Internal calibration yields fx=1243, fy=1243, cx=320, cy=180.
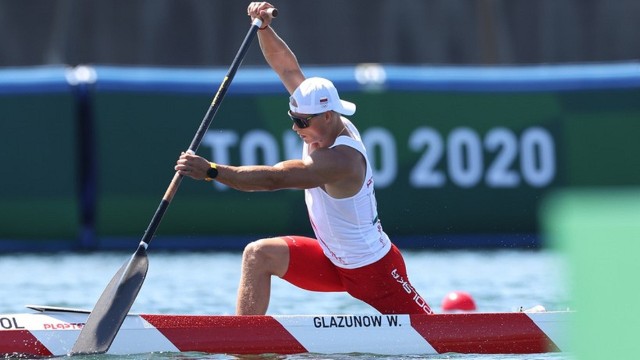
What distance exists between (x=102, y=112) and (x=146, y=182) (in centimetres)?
73

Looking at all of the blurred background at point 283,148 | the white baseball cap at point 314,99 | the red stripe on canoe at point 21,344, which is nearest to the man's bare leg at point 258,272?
the white baseball cap at point 314,99

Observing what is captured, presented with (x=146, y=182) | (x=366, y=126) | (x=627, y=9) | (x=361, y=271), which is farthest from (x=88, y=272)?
(x=627, y=9)

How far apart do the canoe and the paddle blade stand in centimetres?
5

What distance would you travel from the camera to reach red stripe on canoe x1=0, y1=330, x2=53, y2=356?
573 centimetres

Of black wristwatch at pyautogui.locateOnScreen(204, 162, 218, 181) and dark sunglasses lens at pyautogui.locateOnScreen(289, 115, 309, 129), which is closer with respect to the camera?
black wristwatch at pyautogui.locateOnScreen(204, 162, 218, 181)

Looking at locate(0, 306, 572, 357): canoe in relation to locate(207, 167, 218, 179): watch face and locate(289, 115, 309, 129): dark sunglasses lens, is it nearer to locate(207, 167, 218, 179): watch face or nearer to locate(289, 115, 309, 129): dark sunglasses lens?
locate(207, 167, 218, 179): watch face

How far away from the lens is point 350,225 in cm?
602

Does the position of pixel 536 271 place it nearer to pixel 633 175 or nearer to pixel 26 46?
pixel 633 175

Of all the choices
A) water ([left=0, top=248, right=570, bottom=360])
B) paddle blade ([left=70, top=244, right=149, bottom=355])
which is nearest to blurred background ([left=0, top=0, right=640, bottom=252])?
water ([left=0, top=248, right=570, bottom=360])

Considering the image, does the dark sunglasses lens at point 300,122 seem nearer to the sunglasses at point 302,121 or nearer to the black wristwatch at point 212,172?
the sunglasses at point 302,121

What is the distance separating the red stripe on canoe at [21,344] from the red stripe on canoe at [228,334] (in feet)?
1.63

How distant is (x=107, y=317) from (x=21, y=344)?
0.41m

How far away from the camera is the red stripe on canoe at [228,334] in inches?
230

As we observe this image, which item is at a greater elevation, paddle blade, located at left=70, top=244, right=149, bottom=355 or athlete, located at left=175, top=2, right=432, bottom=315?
athlete, located at left=175, top=2, right=432, bottom=315
